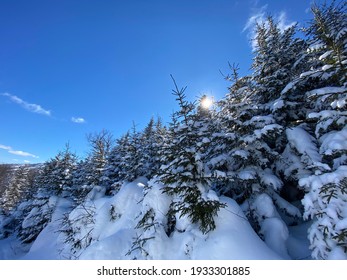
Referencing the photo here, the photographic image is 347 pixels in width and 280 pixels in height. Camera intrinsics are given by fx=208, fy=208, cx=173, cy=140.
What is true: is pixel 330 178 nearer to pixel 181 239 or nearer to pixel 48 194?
pixel 181 239

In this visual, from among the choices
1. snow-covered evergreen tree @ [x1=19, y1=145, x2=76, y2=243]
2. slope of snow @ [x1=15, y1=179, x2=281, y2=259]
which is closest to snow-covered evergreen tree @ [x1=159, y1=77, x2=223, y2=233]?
slope of snow @ [x1=15, y1=179, x2=281, y2=259]

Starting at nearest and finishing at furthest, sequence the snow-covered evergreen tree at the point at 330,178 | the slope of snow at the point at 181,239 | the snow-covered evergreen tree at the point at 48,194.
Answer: the snow-covered evergreen tree at the point at 330,178 < the slope of snow at the point at 181,239 < the snow-covered evergreen tree at the point at 48,194

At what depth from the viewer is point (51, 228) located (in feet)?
57.2

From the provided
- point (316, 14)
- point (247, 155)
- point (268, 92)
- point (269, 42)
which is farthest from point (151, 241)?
point (269, 42)

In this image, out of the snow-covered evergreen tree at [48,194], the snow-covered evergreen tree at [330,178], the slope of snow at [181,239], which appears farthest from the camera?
the snow-covered evergreen tree at [48,194]

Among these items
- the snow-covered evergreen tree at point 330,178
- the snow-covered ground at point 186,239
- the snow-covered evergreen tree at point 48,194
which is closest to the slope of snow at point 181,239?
the snow-covered ground at point 186,239

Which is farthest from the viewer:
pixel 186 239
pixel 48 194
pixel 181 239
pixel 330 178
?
pixel 48 194

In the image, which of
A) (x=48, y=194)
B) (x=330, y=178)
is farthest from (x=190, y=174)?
(x=48, y=194)

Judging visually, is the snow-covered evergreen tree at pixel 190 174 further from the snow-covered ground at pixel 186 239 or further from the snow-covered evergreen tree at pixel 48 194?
the snow-covered evergreen tree at pixel 48 194

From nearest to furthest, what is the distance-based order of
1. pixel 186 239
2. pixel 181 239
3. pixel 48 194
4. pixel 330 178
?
1. pixel 330 178
2. pixel 186 239
3. pixel 181 239
4. pixel 48 194

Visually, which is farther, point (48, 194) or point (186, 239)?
point (48, 194)

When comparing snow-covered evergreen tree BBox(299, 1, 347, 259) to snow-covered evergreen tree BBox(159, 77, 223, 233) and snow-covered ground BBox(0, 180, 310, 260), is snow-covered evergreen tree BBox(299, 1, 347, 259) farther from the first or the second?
snow-covered evergreen tree BBox(159, 77, 223, 233)

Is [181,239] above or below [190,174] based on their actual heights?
below
